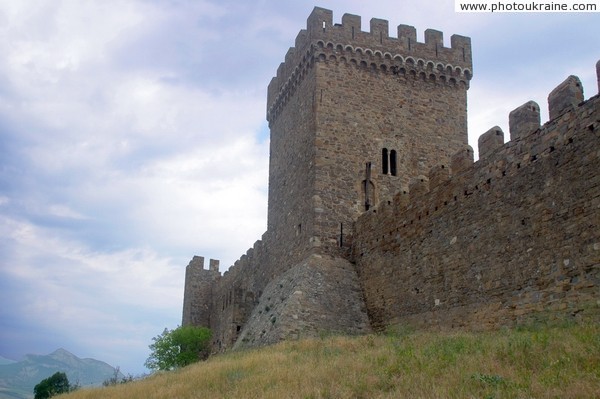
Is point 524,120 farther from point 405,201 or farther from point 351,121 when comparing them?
point 351,121

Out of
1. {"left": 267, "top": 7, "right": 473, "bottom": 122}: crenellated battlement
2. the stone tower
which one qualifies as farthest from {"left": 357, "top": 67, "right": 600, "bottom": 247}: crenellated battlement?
{"left": 267, "top": 7, "right": 473, "bottom": 122}: crenellated battlement

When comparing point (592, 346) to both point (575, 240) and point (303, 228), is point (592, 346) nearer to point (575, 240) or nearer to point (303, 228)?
point (575, 240)

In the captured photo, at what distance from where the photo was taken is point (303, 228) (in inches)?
804

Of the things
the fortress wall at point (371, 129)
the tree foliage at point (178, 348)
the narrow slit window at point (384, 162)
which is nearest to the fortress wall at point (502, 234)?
the fortress wall at point (371, 129)

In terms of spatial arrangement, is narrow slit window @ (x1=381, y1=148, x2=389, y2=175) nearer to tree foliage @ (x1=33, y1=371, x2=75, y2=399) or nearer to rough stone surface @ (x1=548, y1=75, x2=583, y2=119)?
rough stone surface @ (x1=548, y1=75, x2=583, y2=119)

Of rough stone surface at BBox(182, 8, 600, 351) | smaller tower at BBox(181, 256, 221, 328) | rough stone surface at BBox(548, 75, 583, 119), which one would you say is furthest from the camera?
smaller tower at BBox(181, 256, 221, 328)

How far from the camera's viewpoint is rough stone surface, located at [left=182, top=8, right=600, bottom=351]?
40.0 ft

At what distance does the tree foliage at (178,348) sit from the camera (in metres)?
26.7

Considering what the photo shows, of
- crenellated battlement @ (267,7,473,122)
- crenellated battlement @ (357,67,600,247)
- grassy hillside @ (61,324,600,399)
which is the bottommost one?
grassy hillside @ (61,324,600,399)

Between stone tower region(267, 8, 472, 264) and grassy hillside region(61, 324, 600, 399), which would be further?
stone tower region(267, 8, 472, 264)

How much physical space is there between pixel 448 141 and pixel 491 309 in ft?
29.8

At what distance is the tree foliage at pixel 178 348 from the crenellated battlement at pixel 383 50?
38.1 feet

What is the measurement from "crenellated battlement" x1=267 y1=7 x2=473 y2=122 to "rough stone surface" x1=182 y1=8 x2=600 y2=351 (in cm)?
4

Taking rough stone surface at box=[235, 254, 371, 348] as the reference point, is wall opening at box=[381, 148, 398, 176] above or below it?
above
